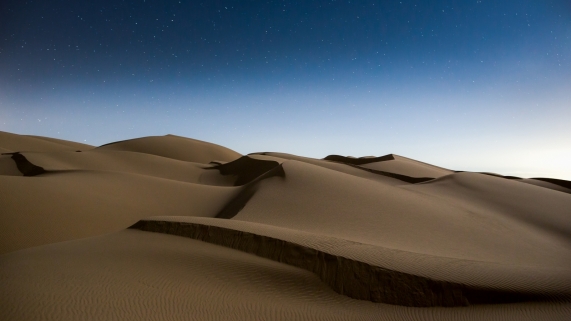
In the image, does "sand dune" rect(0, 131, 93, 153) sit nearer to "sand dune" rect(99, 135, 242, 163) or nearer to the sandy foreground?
"sand dune" rect(99, 135, 242, 163)

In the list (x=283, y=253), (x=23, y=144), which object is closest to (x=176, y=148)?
(x=23, y=144)

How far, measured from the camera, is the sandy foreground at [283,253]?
3.84 meters

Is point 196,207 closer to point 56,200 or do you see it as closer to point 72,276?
point 56,200

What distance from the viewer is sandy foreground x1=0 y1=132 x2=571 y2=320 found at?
3.84 m

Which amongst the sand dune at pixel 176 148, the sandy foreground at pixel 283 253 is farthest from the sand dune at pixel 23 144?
the sandy foreground at pixel 283 253

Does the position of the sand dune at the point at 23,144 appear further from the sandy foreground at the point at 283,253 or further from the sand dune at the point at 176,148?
the sandy foreground at the point at 283,253

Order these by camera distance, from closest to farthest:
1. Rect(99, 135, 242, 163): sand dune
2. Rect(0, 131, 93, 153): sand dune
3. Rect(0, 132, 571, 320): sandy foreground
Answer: Rect(0, 132, 571, 320): sandy foreground
Rect(0, 131, 93, 153): sand dune
Rect(99, 135, 242, 163): sand dune

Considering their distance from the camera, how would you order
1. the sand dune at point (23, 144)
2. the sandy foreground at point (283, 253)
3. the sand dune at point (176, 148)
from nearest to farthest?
1. the sandy foreground at point (283, 253)
2. the sand dune at point (23, 144)
3. the sand dune at point (176, 148)

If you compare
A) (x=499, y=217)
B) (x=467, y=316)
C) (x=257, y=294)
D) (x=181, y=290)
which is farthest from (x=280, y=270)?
(x=499, y=217)

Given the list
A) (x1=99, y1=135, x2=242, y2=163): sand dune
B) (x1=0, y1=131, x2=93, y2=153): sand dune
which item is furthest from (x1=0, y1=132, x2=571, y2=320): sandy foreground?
(x1=0, y1=131, x2=93, y2=153): sand dune

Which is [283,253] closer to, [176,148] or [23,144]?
[176,148]

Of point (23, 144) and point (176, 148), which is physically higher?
point (176, 148)

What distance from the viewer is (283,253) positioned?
5117 mm

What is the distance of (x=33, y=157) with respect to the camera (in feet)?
59.3
